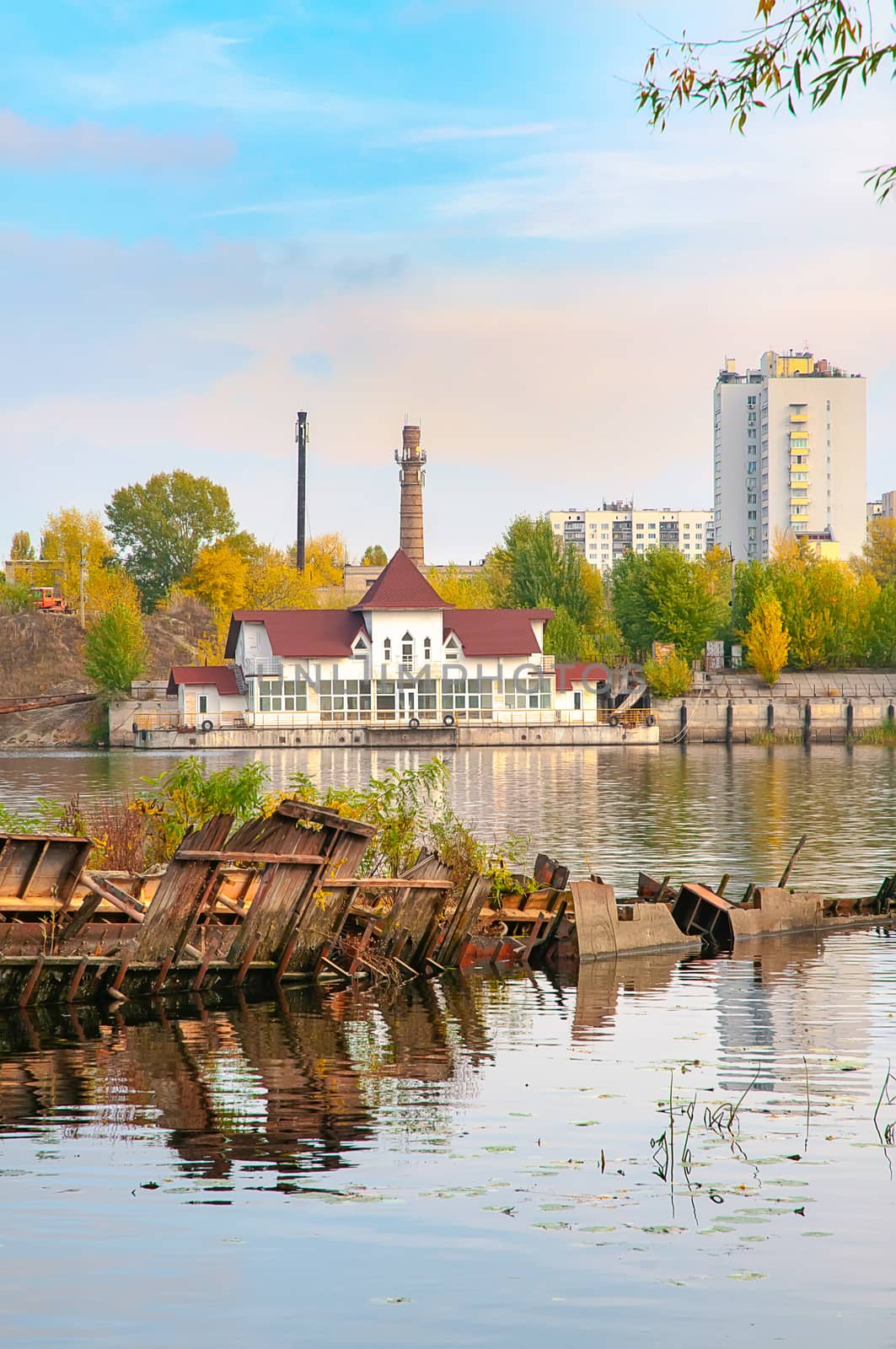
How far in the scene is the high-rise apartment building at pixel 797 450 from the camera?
17412 centimetres

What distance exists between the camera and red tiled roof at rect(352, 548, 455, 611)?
95938 millimetres

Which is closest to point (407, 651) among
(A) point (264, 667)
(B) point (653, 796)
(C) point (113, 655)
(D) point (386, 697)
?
(D) point (386, 697)

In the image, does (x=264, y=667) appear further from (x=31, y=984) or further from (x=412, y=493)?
(x=31, y=984)

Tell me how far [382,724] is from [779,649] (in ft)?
93.0

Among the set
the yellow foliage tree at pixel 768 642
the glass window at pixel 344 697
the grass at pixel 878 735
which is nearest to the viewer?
the glass window at pixel 344 697

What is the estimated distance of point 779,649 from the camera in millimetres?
105625

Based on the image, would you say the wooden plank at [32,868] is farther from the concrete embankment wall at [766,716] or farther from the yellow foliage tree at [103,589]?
the yellow foliage tree at [103,589]

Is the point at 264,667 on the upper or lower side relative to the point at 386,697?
upper

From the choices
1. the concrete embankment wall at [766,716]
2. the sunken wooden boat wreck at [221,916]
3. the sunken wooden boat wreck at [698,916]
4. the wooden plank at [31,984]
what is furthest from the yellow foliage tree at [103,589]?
the wooden plank at [31,984]

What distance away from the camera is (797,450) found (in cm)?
17412

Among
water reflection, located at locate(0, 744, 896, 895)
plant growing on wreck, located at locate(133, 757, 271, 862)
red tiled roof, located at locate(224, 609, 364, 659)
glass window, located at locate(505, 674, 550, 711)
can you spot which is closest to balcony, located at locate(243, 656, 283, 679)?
red tiled roof, located at locate(224, 609, 364, 659)

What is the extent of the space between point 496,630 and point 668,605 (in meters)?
15.8

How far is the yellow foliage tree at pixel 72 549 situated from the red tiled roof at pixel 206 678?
121 ft

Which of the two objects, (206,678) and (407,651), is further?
(407,651)
